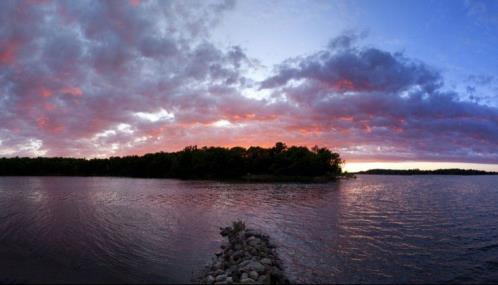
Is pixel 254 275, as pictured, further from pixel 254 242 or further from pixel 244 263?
pixel 254 242

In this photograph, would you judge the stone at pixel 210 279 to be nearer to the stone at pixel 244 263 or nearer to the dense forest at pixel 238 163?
the stone at pixel 244 263

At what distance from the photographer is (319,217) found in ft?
120

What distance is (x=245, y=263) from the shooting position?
16.1 m

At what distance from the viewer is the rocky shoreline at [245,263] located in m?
14.5

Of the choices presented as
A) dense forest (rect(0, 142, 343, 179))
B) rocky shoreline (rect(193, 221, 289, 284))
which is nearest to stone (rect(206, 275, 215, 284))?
rocky shoreline (rect(193, 221, 289, 284))

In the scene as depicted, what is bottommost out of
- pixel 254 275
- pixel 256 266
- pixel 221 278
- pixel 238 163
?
pixel 221 278

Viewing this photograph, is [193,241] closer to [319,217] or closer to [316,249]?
[316,249]

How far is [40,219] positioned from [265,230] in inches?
925

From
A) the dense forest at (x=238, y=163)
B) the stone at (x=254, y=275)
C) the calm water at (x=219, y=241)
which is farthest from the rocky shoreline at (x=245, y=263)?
the dense forest at (x=238, y=163)

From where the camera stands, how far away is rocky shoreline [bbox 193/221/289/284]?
14.5 m

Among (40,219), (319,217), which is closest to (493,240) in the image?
(319,217)

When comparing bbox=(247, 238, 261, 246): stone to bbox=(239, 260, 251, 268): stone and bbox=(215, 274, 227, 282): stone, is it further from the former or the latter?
bbox=(215, 274, 227, 282): stone

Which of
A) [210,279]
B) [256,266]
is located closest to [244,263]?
[256,266]

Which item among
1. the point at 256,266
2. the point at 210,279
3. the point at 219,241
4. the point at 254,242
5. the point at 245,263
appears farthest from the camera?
the point at 219,241
